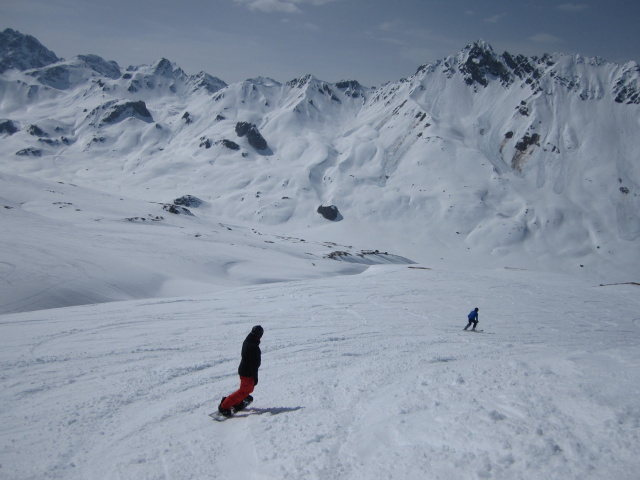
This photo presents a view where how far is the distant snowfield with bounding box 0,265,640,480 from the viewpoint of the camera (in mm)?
5527

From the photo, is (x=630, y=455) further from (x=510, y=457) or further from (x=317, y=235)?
(x=317, y=235)

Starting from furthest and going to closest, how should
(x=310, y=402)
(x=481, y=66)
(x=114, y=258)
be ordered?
(x=481, y=66)
(x=114, y=258)
(x=310, y=402)

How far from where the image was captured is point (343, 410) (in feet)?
24.2

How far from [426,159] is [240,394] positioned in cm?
12167

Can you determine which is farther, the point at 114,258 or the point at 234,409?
the point at 114,258

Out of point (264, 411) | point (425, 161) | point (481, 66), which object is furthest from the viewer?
point (481, 66)

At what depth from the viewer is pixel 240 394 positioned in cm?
726

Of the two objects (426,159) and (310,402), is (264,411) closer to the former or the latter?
(310,402)

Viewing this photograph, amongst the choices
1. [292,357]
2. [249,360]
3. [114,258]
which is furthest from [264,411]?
[114,258]

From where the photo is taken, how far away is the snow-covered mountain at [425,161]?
305 feet

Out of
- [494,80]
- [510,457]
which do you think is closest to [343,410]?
[510,457]

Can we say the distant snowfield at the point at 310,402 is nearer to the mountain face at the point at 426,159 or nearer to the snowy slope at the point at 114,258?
the snowy slope at the point at 114,258

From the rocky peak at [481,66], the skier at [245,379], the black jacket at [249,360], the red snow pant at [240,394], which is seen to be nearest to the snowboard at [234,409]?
the skier at [245,379]

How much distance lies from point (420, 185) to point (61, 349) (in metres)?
109
